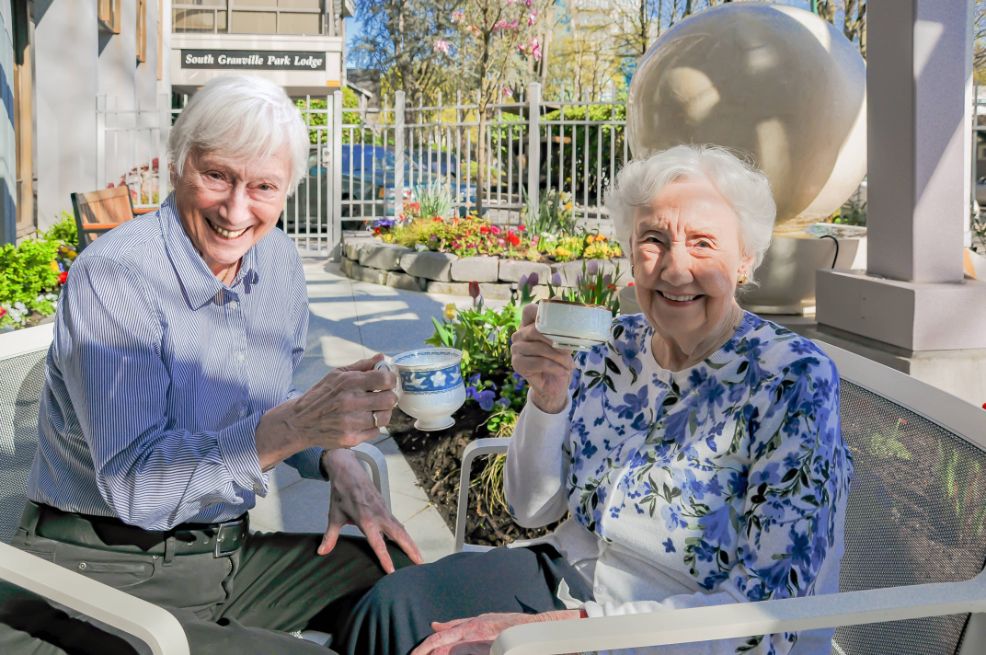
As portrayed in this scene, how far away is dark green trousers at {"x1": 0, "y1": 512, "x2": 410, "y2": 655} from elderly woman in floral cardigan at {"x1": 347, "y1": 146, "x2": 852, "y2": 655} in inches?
8.0

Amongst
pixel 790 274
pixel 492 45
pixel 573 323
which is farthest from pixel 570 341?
pixel 492 45

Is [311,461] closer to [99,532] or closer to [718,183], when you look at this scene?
[99,532]

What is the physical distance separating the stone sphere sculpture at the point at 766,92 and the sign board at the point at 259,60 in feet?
56.8

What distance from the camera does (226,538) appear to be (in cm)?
190

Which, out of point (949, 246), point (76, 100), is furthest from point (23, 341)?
point (76, 100)

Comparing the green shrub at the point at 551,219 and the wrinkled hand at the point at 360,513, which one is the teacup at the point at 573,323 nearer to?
the wrinkled hand at the point at 360,513

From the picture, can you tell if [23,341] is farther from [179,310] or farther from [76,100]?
[76,100]

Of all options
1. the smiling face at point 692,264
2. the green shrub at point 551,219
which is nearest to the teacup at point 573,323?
the smiling face at point 692,264

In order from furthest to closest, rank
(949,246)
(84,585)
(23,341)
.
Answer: (949,246) < (23,341) < (84,585)

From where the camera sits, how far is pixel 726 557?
170cm

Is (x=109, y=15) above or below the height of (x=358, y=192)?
above

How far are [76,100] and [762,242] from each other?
1103 cm

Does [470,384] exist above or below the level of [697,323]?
below

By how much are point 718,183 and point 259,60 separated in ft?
69.2
